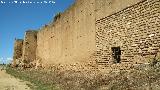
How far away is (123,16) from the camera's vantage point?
11.9 meters

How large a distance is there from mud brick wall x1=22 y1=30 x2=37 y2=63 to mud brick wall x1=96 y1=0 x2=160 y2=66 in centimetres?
1805

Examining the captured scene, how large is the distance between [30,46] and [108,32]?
19084 mm

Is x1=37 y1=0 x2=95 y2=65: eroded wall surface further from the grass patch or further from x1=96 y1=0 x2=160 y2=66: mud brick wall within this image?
the grass patch

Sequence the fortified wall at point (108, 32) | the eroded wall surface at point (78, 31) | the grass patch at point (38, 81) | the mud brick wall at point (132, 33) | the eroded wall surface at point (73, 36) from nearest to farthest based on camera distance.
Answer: the mud brick wall at point (132, 33) → the fortified wall at point (108, 32) → the eroded wall surface at point (78, 31) → the grass patch at point (38, 81) → the eroded wall surface at point (73, 36)

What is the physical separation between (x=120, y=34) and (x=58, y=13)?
9.62 meters

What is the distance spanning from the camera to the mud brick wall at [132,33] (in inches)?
401

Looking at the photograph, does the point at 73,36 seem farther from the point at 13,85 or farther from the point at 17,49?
the point at 17,49

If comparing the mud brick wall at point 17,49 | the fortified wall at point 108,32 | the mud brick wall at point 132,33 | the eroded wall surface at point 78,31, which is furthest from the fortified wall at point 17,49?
the mud brick wall at point 132,33

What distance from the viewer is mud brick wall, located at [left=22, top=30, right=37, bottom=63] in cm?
3102

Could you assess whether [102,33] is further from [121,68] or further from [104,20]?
[121,68]

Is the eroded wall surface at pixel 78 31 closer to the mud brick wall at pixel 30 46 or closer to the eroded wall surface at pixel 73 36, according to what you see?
the eroded wall surface at pixel 73 36

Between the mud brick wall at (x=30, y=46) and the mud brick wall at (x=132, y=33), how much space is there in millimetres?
18050

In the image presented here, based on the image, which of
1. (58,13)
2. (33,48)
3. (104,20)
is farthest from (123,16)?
(33,48)

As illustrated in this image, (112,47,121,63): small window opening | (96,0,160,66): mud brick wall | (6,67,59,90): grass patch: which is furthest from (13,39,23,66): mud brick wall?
(112,47,121,63): small window opening
